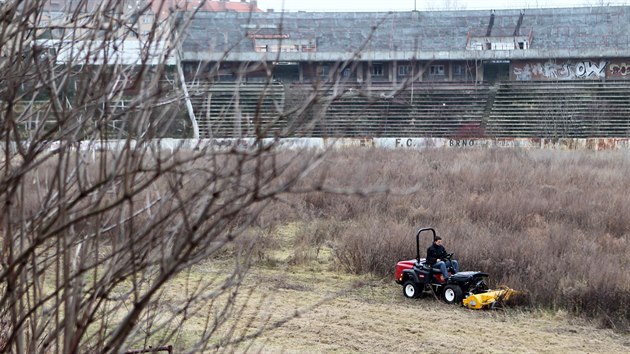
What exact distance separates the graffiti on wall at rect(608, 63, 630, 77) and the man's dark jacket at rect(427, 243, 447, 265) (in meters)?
33.8

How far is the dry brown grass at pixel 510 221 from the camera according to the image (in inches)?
459

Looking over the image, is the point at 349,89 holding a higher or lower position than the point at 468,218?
higher

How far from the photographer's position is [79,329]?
287cm

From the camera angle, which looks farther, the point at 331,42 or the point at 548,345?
the point at 331,42

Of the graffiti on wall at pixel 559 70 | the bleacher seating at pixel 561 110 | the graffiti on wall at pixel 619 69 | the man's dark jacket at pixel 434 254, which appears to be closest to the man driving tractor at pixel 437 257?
the man's dark jacket at pixel 434 254

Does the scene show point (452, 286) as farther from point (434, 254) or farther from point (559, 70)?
point (559, 70)

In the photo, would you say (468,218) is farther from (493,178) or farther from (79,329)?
(79,329)

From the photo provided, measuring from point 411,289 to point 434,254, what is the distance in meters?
0.56

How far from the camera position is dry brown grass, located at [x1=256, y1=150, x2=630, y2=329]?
11648 millimetres

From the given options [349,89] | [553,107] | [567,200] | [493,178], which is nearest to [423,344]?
[349,89]

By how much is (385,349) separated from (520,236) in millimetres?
5884

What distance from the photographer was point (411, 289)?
1182 centimetres

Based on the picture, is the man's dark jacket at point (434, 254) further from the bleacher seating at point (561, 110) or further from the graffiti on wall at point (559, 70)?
the graffiti on wall at point (559, 70)

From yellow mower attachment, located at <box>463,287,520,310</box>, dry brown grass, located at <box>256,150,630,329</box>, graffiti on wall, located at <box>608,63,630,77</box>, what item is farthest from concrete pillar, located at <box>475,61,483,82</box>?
yellow mower attachment, located at <box>463,287,520,310</box>
